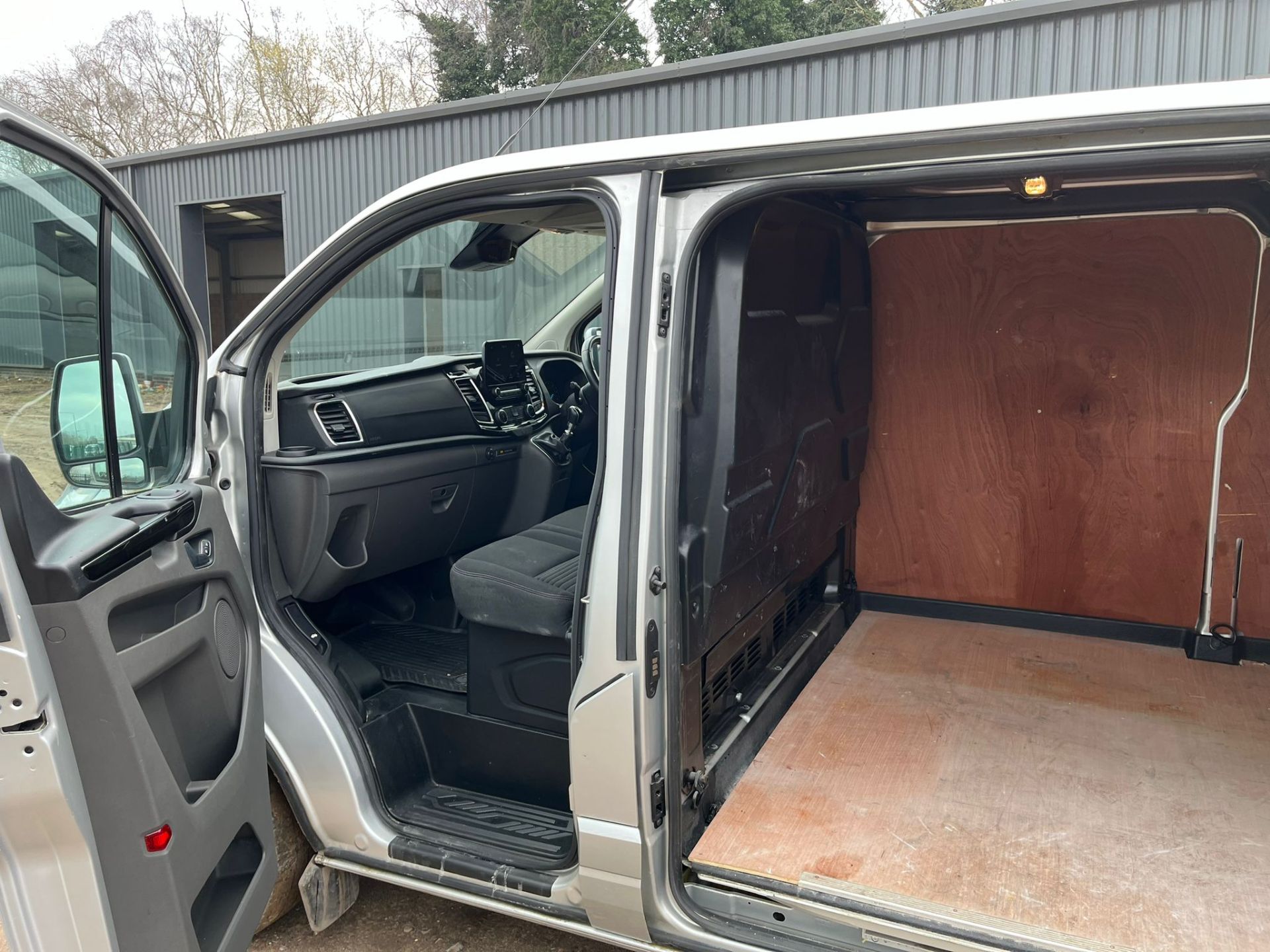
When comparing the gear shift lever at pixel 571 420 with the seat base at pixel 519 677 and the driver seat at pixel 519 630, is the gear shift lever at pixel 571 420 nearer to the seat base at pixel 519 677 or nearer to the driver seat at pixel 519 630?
the driver seat at pixel 519 630

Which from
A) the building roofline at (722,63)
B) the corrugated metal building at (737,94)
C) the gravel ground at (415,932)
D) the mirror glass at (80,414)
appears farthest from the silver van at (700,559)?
the building roofline at (722,63)

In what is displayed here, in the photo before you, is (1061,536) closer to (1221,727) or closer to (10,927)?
(1221,727)

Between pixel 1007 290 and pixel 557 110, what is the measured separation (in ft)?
24.7

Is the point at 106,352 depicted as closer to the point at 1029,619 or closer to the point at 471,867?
the point at 471,867

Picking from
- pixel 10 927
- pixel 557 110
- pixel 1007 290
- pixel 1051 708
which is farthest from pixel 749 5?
pixel 10 927

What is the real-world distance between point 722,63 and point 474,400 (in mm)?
6380

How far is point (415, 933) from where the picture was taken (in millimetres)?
2453

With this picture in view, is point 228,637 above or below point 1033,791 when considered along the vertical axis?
above

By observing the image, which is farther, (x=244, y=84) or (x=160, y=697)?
(x=244, y=84)

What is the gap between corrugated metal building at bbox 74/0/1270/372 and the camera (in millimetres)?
6871

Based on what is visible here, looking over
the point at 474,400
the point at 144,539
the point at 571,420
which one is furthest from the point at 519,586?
the point at 571,420

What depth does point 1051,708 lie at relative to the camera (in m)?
2.70

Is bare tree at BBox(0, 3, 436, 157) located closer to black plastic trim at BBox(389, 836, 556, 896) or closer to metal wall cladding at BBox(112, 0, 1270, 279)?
metal wall cladding at BBox(112, 0, 1270, 279)

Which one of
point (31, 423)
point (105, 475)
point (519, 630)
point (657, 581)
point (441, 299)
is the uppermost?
point (441, 299)
